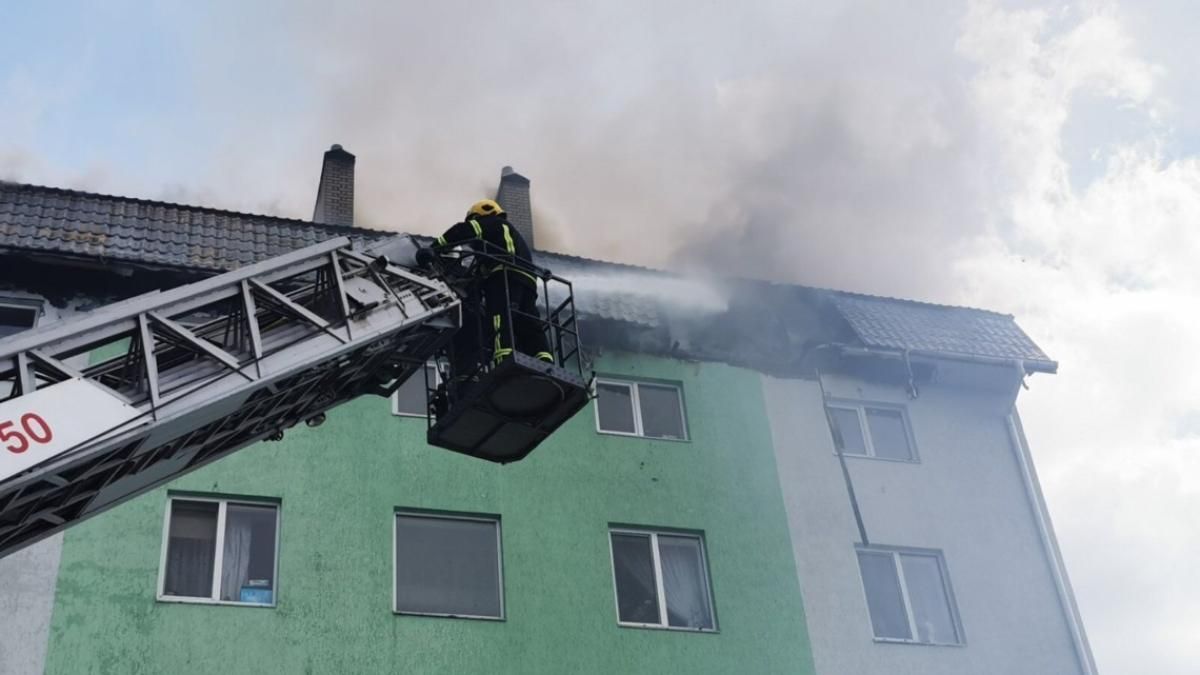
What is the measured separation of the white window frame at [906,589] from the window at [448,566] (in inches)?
165

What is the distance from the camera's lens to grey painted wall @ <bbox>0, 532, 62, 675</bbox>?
32.9 feet

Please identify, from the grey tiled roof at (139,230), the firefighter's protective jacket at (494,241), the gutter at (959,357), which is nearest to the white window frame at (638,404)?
the gutter at (959,357)

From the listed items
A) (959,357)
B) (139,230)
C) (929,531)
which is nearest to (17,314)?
(139,230)

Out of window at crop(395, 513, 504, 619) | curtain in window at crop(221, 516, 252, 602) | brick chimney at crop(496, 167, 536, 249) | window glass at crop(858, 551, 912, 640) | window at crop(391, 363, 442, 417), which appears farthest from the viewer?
brick chimney at crop(496, 167, 536, 249)

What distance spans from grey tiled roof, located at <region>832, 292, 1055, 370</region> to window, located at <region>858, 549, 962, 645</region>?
2637mm

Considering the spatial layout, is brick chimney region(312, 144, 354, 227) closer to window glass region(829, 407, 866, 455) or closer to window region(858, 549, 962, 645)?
window glass region(829, 407, 866, 455)

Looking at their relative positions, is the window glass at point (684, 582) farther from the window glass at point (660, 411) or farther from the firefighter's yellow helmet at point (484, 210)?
the firefighter's yellow helmet at point (484, 210)

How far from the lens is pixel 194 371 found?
6.22m

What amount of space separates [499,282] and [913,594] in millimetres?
7979

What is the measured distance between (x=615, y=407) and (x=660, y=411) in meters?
0.57

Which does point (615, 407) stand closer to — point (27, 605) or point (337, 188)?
point (337, 188)

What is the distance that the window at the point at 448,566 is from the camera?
11617 mm

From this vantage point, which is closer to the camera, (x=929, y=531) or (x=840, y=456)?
(x=929, y=531)

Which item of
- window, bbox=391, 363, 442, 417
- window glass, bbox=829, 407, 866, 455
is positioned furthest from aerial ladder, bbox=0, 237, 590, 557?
window glass, bbox=829, 407, 866, 455
